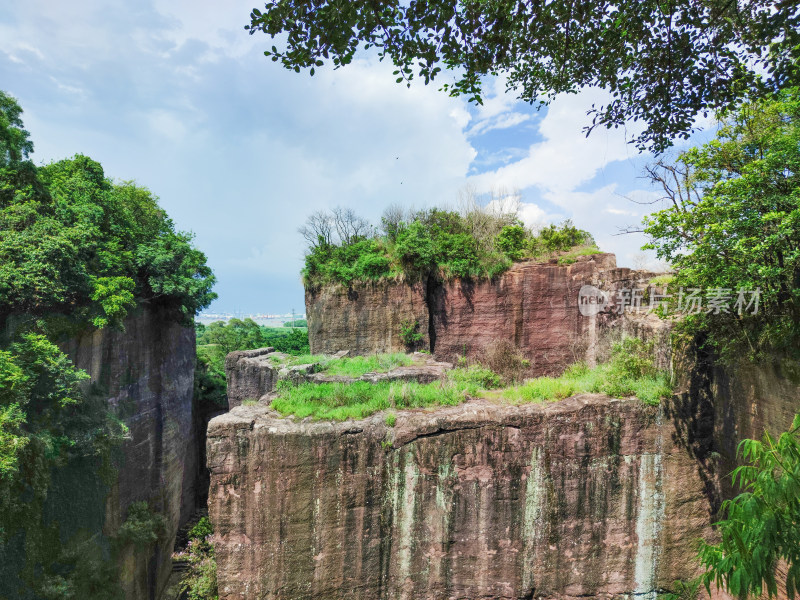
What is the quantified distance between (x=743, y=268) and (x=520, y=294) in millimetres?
10137

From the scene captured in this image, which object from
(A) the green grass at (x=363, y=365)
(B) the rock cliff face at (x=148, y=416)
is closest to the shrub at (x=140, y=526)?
(B) the rock cliff face at (x=148, y=416)

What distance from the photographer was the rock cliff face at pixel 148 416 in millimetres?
11039

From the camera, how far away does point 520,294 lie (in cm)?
1520

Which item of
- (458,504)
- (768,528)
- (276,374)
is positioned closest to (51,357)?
(276,374)

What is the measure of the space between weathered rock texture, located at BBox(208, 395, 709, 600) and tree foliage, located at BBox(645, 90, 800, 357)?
6.54ft

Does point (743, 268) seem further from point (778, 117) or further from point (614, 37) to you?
point (614, 37)

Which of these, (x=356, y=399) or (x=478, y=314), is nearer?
(x=356, y=399)

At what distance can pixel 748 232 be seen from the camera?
5023 mm

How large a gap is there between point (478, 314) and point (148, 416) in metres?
12.2

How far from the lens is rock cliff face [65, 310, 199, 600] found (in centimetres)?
1104

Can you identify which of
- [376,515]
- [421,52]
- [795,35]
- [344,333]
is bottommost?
[376,515]

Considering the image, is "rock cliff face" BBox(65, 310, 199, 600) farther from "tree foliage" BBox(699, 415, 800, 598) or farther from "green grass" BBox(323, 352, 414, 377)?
"tree foliage" BBox(699, 415, 800, 598)

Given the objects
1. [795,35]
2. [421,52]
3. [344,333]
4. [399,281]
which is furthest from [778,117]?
[344,333]

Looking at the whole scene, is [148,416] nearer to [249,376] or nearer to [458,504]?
[249,376]
